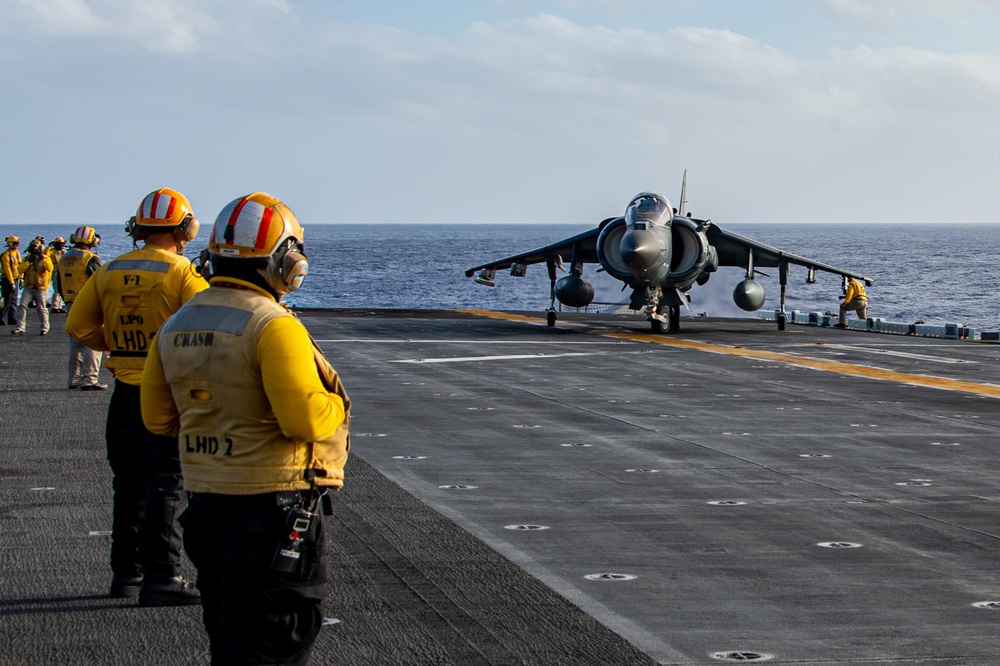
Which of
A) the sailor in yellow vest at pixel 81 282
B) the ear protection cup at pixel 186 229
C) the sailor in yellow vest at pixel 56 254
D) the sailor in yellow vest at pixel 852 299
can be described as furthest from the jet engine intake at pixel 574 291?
the ear protection cup at pixel 186 229

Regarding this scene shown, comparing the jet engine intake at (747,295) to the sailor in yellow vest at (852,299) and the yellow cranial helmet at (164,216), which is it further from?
the yellow cranial helmet at (164,216)

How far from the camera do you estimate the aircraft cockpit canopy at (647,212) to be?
32094mm

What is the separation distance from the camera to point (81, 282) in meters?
18.5

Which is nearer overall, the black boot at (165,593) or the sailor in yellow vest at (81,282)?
the black boot at (165,593)

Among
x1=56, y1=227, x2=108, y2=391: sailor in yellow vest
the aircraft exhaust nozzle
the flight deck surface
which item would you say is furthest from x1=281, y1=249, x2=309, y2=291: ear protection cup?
the aircraft exhaust nozzle

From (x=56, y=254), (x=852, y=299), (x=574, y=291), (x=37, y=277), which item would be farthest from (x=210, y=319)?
(x=852, y=299)

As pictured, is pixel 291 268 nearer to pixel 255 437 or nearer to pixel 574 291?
pixel 255 437

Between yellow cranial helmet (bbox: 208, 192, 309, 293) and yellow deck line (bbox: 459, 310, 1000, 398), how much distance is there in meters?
16.1

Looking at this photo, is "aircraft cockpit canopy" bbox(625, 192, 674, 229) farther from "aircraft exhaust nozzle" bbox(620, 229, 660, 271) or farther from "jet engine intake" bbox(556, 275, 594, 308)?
"jet engine intake" bbox(556, 275, 594, 308)

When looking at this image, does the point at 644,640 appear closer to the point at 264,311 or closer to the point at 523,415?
the point at 264,311

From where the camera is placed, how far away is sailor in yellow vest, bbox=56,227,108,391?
672 inches

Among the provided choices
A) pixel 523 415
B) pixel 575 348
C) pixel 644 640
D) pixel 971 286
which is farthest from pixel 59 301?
pixel 971 286

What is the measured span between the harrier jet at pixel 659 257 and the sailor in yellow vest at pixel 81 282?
15694 millimetres

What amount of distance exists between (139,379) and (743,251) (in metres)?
31.5
